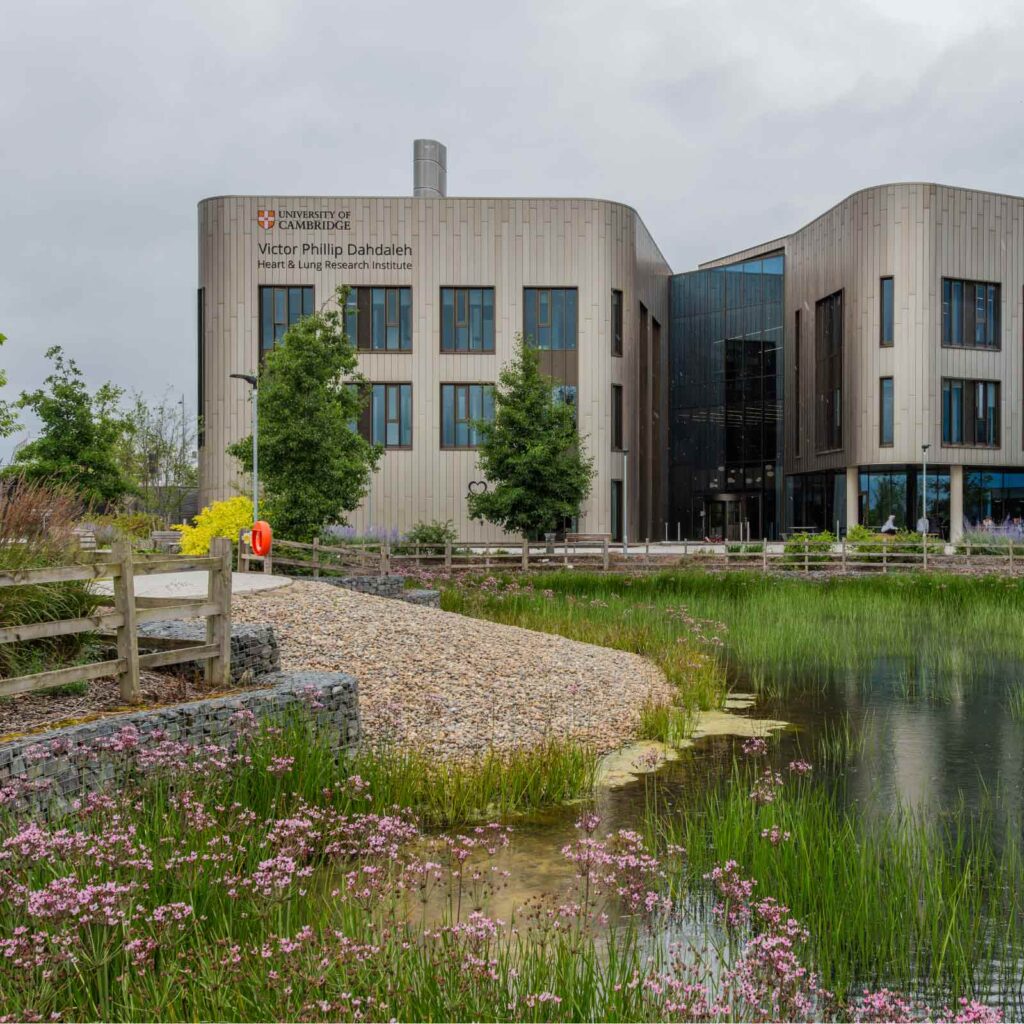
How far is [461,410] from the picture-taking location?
144 feet

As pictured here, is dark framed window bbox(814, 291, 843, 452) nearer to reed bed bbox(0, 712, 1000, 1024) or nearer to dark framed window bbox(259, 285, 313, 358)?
dark framed window bbox(259, 285, 313, 358)

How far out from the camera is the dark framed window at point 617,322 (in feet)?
149

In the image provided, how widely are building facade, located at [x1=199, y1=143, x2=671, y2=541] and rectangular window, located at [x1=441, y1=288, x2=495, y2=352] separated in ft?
0.14

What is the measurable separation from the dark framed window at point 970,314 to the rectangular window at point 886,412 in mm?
2807

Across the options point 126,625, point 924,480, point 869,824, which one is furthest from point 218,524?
point 924,480

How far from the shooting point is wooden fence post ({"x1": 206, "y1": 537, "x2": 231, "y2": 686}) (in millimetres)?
9422

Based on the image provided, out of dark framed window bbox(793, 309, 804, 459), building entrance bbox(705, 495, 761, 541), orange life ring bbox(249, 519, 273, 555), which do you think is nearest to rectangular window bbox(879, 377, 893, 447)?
dark framed window bbox(793, 309, 804, 459)

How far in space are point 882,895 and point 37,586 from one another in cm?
700

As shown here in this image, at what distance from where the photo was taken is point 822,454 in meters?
47.9

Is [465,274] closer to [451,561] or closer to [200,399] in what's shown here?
[200,399]

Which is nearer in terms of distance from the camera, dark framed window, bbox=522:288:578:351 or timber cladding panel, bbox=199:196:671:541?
timber cladding panel, bbox=199:196:671:541

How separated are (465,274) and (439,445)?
7138 millimetres

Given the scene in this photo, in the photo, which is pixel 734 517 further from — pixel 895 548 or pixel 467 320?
pixel 895 548

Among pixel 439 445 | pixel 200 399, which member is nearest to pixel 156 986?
pixel 439 445
